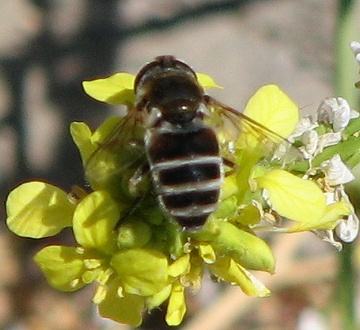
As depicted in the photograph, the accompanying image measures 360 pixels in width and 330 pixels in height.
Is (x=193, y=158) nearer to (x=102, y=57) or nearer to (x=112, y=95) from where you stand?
(x=112, y=95)

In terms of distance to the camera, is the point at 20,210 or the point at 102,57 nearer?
the point at 20,210

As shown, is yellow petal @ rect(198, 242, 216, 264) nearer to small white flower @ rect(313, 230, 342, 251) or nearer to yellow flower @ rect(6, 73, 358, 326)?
yellow flower @ rect(6, 73, 358, 326)

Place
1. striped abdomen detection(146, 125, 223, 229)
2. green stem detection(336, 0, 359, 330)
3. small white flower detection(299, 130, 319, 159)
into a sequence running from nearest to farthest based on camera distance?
striped abdomen detection(146, 125, 223, 229) → small white flower detection(299, 130, 319, 159) → green stem detection(336, 0, 359, 330)

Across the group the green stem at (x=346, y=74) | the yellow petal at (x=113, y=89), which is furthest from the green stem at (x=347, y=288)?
the yellow petal at (x=113, y=89)

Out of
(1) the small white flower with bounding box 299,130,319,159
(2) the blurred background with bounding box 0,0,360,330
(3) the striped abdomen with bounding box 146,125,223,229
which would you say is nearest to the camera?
(3) the striped abdomen with bounding box 146,125,223,229

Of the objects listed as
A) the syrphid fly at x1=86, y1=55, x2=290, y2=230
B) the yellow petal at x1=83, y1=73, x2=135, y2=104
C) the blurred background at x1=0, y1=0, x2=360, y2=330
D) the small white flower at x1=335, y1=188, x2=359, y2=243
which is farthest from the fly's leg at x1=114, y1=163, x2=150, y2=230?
the blurred background at x1=0, y1=0, x2=360, y2=330

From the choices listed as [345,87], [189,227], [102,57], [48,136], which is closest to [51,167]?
[48,136]

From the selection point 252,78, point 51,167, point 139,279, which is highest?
point 139,279
